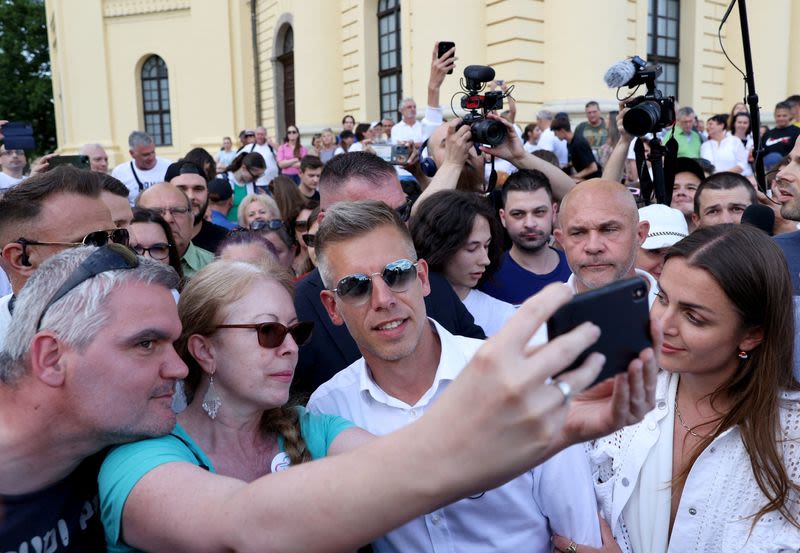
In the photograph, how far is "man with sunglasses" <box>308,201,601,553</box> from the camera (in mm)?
1881

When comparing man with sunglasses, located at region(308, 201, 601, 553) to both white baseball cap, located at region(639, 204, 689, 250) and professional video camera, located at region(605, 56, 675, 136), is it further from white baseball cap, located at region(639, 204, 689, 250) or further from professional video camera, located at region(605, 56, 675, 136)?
professional video camera, located at region(605, 56, 675, 136)

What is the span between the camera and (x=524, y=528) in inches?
75.3

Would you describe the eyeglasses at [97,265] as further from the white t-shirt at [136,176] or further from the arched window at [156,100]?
the arched window at [156,100]

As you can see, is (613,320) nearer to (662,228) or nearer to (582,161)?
(662,228)

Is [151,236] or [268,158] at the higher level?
[268,158]

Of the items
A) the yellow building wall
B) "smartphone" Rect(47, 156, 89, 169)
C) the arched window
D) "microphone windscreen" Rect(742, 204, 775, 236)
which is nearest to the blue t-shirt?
"microphone windscreen" Rect(742, 204, 775, 236)

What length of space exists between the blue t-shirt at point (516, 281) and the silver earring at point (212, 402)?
2303mm

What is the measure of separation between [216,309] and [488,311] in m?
1.87

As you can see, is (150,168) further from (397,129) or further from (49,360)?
(49,360)

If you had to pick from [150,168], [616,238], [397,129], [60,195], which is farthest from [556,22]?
[60,195]

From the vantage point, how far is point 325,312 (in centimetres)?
280

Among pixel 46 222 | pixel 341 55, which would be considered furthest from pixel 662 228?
pixel 341 55

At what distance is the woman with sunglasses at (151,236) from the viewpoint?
3.51 m

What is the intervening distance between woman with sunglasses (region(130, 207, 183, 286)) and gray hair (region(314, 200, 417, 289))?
1549 mm
